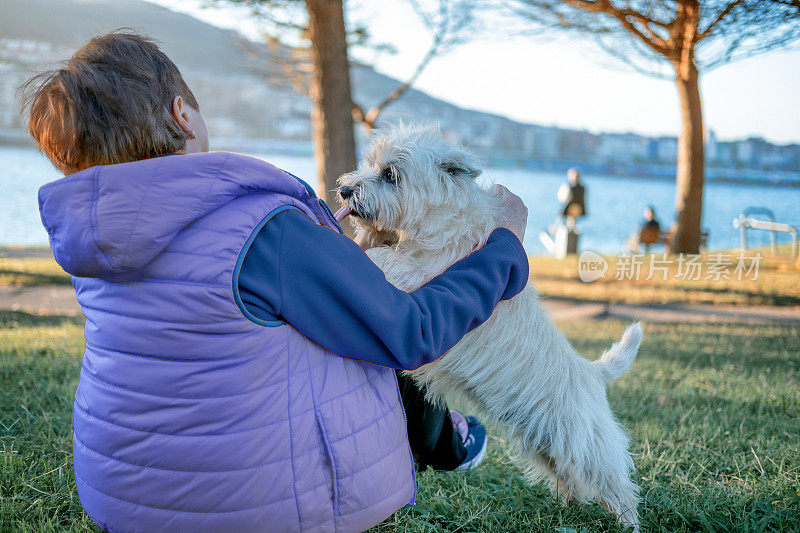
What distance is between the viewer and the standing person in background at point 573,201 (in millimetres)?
14695

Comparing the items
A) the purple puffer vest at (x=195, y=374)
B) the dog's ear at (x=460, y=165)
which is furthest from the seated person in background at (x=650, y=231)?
the purple puffer vest at (x=195, y=374)

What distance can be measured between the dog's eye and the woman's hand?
1.67 ft

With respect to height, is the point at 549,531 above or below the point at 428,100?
below

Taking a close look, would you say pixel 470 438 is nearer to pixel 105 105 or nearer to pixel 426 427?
pixel 426 427

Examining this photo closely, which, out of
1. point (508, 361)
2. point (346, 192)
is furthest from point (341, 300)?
point (346, 192)

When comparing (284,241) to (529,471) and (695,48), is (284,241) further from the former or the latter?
(695,48)

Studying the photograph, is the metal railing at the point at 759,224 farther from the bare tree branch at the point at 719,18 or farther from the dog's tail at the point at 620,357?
the dog's tail at the point at 620,357

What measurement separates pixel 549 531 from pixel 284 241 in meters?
1.60

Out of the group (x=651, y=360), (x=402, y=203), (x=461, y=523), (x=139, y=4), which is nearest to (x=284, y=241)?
(x=402, y=203)

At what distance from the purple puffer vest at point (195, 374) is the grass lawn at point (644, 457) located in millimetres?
806

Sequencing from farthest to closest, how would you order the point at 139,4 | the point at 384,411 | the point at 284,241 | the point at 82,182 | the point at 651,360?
the point at 139,4
the point at 651,360
the point at 384,411
the point at 284,241
the point at 82,182

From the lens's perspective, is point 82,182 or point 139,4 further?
point 139,4

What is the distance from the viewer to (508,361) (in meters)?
2.22

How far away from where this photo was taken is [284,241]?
1438mm
